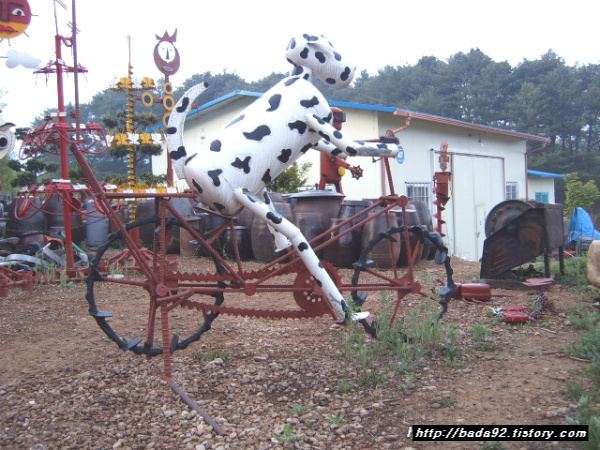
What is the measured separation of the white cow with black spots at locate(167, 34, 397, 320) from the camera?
11.6 feet

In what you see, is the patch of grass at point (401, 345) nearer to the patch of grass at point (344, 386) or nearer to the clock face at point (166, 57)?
the patch of grass at point (344, 386)

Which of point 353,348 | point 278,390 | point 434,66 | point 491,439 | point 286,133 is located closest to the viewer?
point 491,439

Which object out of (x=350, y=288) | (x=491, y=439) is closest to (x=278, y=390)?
(x=350, y=288)

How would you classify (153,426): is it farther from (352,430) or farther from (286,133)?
(286,133)

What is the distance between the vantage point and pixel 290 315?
377 centimetres

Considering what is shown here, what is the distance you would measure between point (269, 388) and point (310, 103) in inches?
76.6

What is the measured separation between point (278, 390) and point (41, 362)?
184 cm

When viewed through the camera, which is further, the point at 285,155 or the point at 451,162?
the point at 451,162

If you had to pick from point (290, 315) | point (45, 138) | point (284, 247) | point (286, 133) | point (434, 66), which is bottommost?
point (290, 315)

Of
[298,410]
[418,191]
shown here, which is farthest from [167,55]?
[298,410]

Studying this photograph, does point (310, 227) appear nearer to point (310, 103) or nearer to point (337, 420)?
point (310, 103)

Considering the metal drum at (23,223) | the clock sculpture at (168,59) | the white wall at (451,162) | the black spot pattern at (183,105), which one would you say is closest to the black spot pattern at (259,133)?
the black spot pattern at (183,105)

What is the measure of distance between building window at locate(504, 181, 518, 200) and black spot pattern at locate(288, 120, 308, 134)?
15.7m

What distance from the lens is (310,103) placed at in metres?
3.78
